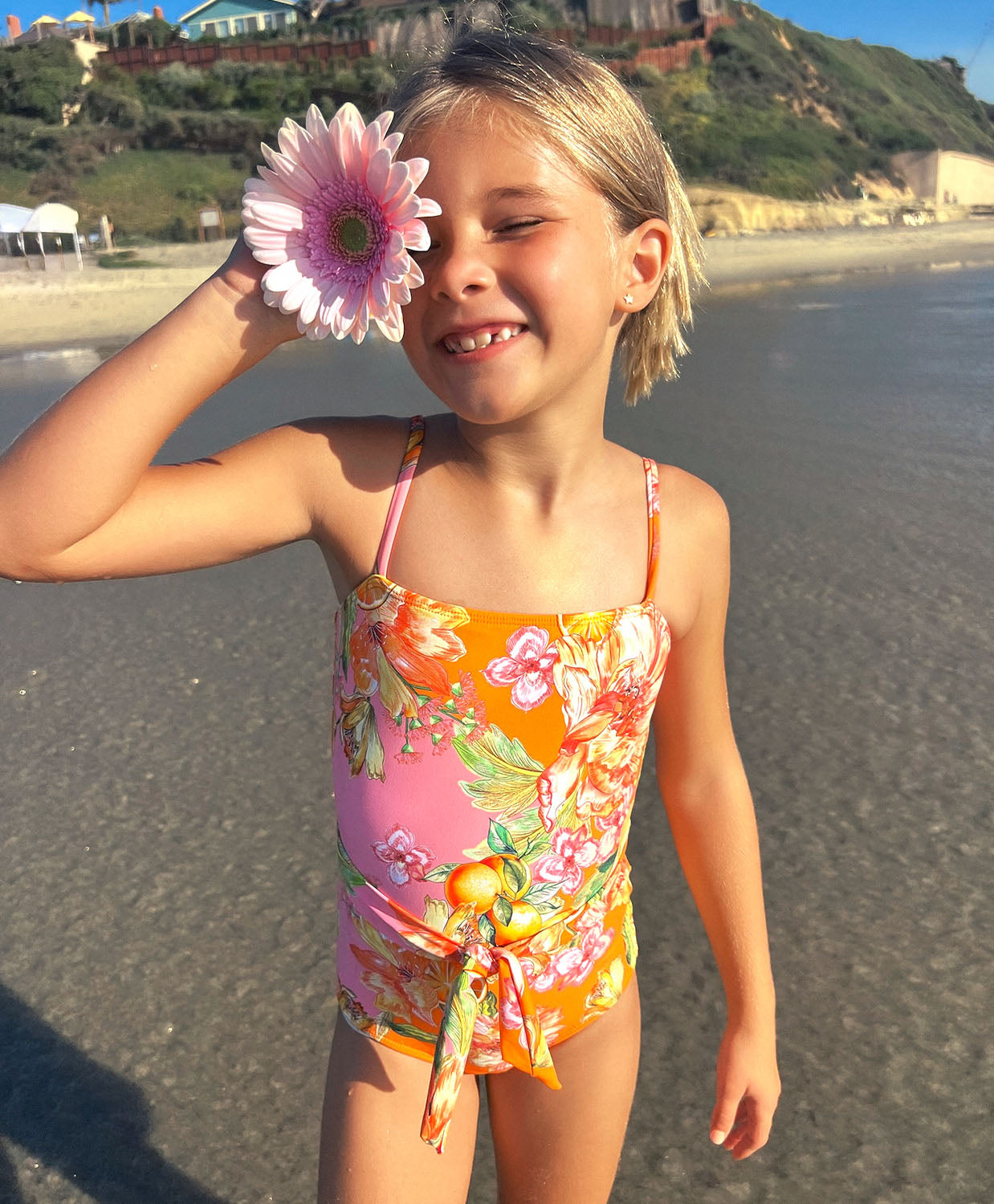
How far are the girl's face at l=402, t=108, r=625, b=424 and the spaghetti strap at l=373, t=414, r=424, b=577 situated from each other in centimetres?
13

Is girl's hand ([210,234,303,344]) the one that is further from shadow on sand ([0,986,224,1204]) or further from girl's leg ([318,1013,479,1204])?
shadow on sand ([0,986,224,1204])

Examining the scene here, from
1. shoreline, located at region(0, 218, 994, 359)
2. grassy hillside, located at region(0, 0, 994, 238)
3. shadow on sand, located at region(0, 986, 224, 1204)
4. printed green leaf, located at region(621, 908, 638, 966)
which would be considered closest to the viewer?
printed green leaf, located at region(621, 908, 638, 966)

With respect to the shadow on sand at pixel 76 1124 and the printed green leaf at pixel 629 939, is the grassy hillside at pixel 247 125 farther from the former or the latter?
the printed green leaf at pixel 629 939

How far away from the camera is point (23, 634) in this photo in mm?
3844

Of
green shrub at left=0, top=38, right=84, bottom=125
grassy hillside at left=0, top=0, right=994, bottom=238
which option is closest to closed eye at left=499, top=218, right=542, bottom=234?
grassy hillside at left=0, top=0, right=994, bottom=238

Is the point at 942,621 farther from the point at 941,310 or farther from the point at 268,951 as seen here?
the point at 941,310

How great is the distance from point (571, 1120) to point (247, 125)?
42614 mm

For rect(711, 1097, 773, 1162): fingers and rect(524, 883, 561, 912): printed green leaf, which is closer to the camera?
rect(524, 883, 561, 912): printed green leaf

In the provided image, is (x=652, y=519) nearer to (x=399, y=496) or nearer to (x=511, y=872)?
(x=399, y=496)

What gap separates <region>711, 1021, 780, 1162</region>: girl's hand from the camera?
161 cm

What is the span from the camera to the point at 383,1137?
1338mm

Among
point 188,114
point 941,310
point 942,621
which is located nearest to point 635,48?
point 188,114

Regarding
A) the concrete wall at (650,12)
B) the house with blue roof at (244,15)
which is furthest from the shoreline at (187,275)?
the house with blue roof at (244,15)

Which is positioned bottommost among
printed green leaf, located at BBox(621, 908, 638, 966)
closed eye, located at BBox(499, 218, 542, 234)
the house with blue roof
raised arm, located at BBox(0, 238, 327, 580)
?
printed green leaf, located at BBox(621, 908, 638, 966)
